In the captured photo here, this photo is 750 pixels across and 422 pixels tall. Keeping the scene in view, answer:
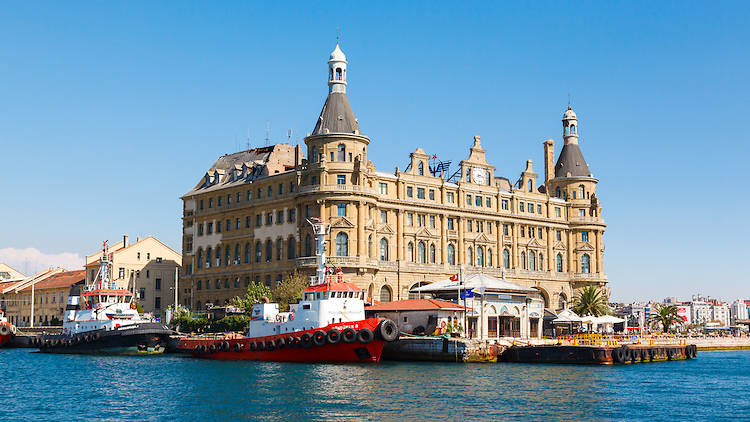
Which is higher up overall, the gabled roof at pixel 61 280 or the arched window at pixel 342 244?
the arched window at pixel 342 244

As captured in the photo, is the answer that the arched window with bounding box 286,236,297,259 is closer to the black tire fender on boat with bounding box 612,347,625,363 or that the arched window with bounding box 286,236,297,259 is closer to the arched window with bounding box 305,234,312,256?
the arched window with bounding box 305,234,312,256

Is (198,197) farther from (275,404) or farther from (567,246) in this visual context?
(275,404)

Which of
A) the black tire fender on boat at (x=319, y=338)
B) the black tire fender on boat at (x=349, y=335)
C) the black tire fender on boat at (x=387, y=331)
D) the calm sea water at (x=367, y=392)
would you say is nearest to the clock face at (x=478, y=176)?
the calm sea water at (x=367, y=392)

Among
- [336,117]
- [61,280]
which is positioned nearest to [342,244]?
[336,117]

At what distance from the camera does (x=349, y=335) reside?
69.9 metres

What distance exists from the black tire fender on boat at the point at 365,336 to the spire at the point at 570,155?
70.4m

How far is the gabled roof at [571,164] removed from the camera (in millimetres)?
132625

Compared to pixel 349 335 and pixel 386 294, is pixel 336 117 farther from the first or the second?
pixel 349 335

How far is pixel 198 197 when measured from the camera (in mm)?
125625

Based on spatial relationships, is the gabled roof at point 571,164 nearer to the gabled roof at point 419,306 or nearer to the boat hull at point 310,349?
the gabled roof at point 419,306

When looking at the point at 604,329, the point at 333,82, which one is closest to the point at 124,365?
the point at 333,82

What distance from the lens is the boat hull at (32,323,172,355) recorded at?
284ft

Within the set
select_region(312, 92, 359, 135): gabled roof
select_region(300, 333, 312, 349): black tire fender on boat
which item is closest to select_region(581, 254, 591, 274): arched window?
select_region(312, 92, 359, 135): gabled roof

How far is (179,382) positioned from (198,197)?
68.8 m
